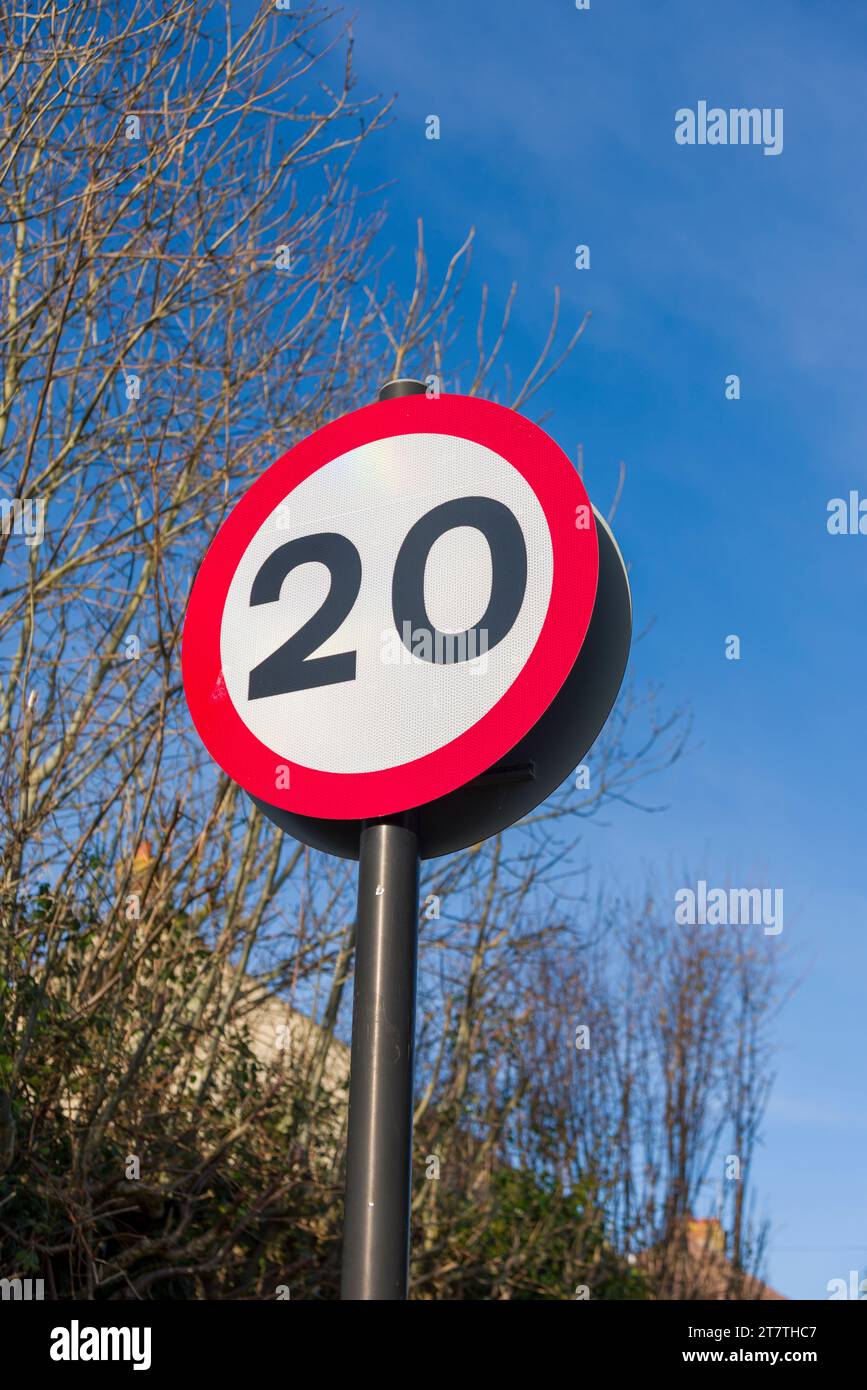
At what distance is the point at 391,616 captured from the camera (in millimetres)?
1681

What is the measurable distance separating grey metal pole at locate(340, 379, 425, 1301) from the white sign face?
147 mm

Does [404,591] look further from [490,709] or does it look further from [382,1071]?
[382,1071]

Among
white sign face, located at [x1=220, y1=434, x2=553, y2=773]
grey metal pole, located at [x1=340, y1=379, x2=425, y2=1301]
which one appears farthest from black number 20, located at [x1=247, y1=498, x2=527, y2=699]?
grey metal pole, located at [x1=340, y1=379, x2=425, y2=1301]

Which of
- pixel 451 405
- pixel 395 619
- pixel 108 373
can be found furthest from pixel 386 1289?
pixel 108 373

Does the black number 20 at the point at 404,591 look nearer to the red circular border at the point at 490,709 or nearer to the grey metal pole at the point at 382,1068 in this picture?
the red circular border at the point at 490,709

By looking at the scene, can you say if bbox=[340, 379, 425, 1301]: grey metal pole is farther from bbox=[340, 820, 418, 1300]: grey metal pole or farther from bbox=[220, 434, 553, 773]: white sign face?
bbox=[220, 434, 553, 773]: white sign face

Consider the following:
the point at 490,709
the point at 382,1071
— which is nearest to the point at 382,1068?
the point at 382,1071

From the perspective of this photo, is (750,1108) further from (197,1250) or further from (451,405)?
(451,405)

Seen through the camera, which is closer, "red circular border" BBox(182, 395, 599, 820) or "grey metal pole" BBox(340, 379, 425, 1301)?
"grey metal pole" BBox(340, 379, 425, 1301)

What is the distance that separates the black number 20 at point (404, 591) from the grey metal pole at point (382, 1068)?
254 millimetres

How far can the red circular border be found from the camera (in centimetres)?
160

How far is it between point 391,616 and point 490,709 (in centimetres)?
20

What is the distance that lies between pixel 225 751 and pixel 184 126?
4.94m

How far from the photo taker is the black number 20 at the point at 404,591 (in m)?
1.65
